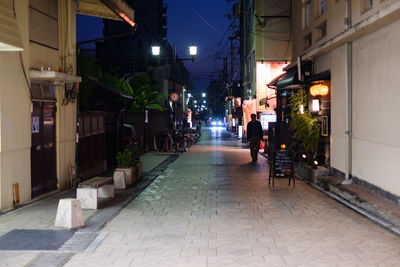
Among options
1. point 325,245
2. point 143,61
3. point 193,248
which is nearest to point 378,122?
point 325,245

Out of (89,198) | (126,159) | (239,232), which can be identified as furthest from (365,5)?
(89,198)

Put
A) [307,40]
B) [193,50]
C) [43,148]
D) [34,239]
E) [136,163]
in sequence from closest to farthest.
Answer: [34,239], [43,148], [136,163], [307,40], [193,50]

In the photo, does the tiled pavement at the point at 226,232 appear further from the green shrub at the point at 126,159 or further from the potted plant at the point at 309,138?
the potted plant at the point at 309,138

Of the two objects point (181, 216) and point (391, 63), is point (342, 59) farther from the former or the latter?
point (181, 216)

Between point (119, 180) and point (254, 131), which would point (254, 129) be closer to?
point (254, 131)

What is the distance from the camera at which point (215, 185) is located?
14625 mm

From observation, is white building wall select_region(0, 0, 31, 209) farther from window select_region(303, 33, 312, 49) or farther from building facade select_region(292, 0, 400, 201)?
window select_region(303, 33, 312, 49)

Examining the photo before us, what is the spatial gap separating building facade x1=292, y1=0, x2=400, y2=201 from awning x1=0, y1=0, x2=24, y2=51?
7.69m

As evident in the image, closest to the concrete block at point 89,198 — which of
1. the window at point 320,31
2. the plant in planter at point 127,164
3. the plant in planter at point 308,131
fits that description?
the plant in planter at point 127,164

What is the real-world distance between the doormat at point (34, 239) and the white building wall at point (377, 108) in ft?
23.8

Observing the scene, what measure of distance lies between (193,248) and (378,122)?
259 inches

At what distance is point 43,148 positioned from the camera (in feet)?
39.5

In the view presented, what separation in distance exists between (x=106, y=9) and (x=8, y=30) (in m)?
6.35

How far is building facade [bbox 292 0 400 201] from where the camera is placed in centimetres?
1045
